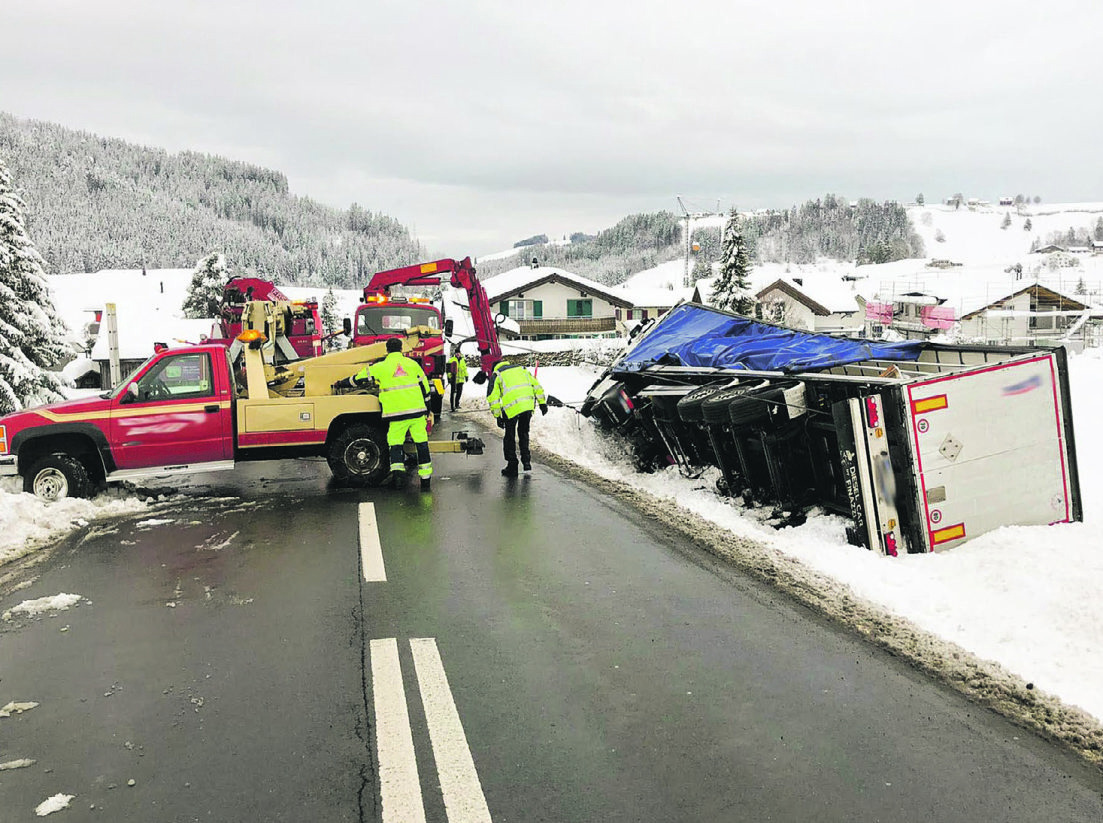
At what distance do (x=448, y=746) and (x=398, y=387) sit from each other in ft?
21.3

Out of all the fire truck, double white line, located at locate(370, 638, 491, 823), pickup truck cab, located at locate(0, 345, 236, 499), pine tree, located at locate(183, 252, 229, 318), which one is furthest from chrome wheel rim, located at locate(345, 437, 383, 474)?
pine tree, located at locate(183, 252, 229, 318)

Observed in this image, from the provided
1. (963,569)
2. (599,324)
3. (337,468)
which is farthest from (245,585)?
(599,324)

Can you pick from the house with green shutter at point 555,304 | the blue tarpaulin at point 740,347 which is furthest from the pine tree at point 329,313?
the blue tarpaulin at point 740,347

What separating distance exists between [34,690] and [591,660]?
10.2ft

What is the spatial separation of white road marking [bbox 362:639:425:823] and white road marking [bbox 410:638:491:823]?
0.11 m

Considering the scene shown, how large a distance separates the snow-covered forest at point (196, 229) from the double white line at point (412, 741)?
5871 inches

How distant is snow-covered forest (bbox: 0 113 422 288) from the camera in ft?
500

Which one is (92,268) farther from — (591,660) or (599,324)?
(591,660)

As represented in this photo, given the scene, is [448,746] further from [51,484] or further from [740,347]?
[740,347]

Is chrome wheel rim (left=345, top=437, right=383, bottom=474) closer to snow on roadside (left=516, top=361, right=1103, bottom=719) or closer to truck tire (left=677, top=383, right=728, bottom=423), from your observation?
snow on roadside (left=516, top=361, right=1103, bottom=719)

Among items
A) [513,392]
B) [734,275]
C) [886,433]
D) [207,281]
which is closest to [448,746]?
[886,433]

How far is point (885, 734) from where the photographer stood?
396cm

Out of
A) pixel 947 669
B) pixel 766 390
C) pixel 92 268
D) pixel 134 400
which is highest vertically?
pixel 92 268

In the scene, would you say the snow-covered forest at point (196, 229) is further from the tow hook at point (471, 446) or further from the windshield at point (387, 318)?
the tow hook at point (471, 446)
